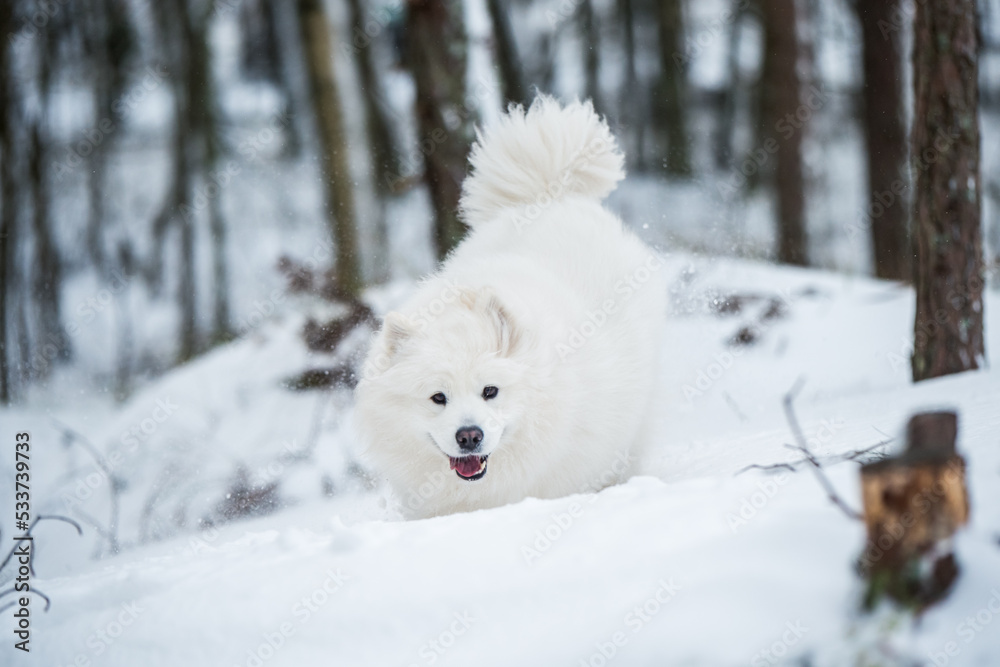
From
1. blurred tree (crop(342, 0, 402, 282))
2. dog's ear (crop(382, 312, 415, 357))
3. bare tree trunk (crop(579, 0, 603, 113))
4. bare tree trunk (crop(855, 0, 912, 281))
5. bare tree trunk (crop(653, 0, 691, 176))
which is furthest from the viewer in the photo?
bare tree trunk (crop(579, 0, 603, 113))

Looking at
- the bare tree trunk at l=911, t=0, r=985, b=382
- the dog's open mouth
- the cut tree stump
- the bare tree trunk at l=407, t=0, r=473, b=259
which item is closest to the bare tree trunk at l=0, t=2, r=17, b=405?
the bare tree trunk at l=407, t=0, r=473, b=259

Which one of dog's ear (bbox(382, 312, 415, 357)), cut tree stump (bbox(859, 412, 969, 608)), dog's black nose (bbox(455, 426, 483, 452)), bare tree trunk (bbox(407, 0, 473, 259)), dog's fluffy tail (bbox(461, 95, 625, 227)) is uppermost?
bare tree trunk (bbox(407, 0, 473, 259))

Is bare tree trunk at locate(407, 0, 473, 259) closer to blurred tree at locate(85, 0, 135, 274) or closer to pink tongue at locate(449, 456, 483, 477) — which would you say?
pink tongue at locate(449, 456, 483, 477)

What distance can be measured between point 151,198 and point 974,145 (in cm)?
1372

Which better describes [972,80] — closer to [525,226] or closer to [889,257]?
[525,226]

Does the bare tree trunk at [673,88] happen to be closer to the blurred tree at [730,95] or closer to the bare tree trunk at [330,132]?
the blurred tree at [730,95]

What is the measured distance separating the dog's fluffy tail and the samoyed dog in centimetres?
44

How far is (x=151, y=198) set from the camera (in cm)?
1405

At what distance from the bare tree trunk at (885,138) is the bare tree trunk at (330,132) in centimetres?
542

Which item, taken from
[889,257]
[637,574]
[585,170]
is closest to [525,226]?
[585,170]

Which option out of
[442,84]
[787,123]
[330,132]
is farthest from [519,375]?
[787,123]

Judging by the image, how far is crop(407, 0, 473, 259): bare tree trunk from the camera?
5516mm

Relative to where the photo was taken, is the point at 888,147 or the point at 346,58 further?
the point at 346,58

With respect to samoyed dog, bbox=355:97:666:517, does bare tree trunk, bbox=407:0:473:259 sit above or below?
above
